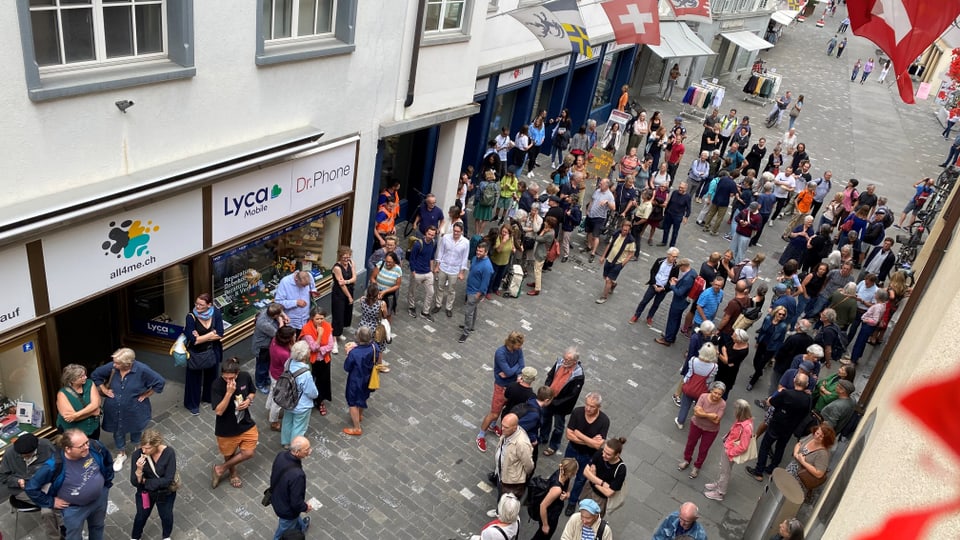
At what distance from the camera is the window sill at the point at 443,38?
39.4 ft

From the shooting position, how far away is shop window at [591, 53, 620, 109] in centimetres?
2520

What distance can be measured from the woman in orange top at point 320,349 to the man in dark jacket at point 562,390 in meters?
2.78

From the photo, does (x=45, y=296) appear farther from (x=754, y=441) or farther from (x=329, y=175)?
(x=754, y=441)

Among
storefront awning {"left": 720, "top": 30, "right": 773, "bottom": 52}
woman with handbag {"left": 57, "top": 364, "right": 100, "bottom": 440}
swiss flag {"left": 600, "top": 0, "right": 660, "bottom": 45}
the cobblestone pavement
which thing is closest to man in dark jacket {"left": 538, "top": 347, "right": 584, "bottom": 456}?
the cobblestone pavement

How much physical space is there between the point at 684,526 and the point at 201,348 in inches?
227

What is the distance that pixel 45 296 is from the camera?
733 centimetres

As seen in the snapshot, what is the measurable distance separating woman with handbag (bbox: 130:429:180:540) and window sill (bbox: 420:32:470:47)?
7491 millimetres

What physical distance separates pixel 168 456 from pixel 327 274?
18.4ft

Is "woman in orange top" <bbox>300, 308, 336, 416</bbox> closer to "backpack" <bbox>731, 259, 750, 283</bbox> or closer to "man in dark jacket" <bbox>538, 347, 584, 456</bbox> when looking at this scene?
"man in dark jacket" <bbox>538, 347, 584, 456</bbox>

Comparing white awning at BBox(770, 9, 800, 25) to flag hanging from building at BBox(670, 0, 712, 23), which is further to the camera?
white awning at BBox(770, 9, 800, 25)

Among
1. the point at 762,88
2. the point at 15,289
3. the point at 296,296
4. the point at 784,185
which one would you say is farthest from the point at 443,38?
the point at 762,88

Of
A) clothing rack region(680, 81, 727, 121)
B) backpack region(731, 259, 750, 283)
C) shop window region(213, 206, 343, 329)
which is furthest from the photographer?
clothing rack region(680, 81, 727, 121)

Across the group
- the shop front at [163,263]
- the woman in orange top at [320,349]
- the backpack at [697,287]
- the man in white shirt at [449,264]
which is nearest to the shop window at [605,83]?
the backpack at [697,287]

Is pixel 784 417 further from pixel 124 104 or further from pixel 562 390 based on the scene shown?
pixel 124 104
